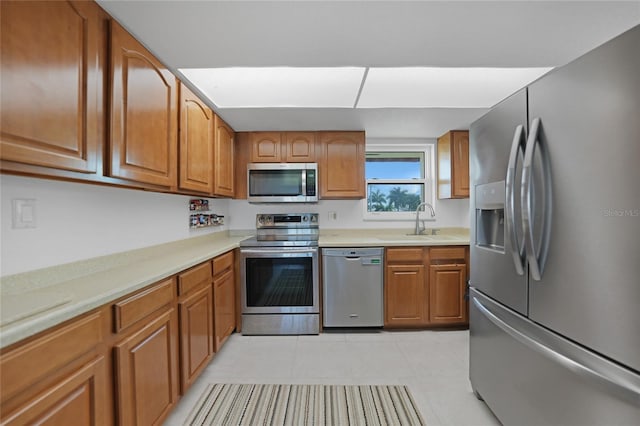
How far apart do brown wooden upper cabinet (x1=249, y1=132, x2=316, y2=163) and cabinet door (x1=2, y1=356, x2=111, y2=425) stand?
233cm

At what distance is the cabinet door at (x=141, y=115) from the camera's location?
129cm

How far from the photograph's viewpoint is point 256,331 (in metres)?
2.64

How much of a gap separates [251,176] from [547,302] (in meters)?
2.63

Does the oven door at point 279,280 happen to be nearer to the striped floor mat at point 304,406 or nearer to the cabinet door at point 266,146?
A: the striped floor mat at point 304,406

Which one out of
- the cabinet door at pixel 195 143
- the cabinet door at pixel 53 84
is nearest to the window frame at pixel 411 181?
the cabinet door at pixel 195 143

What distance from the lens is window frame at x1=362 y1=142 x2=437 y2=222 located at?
3408 mm

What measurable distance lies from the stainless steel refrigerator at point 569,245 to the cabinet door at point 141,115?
1.79 m

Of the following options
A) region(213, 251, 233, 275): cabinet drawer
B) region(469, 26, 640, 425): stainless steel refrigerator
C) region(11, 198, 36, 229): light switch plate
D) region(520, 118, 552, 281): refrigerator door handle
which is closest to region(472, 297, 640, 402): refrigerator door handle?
region(469, 26, 640, 425): stainless steel refrigerator

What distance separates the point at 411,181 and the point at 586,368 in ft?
8.79

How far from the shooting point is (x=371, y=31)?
140cm

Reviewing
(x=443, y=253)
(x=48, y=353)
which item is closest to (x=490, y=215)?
(x=443, y=253)

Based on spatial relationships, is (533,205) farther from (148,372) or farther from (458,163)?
(458,163)

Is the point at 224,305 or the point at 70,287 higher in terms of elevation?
the point at 70,287

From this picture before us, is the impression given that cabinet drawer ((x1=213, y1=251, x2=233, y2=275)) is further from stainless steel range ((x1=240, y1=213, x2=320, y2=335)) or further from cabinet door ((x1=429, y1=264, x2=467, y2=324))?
cabinet door ((x1=429, y1=264, x2=467, y2=324))
